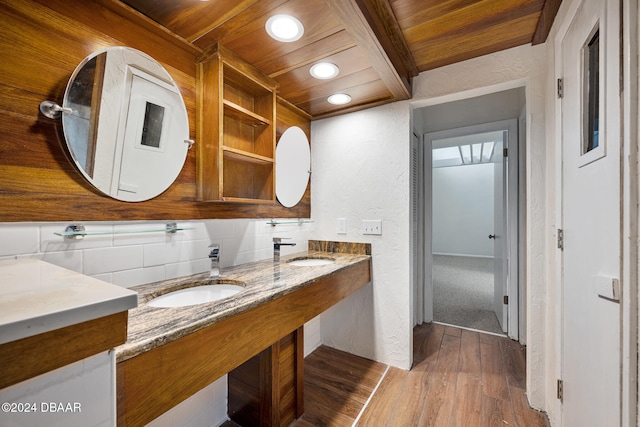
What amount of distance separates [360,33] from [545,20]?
98 cm

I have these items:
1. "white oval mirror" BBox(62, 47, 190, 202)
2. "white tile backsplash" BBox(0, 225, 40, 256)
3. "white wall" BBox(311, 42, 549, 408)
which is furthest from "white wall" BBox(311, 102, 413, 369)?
"white tile backsplash" BBox(0, 225, 40, 256)

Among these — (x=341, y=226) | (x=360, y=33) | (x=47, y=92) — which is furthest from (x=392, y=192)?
(x=47, y=92)

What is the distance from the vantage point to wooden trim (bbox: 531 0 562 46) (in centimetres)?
125

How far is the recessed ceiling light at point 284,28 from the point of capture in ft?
3.73

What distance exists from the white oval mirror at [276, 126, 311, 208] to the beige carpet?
6.70ft

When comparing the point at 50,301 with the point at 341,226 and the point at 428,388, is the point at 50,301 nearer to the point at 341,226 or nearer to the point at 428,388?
the point at 341,226

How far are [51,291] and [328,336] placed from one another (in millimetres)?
2049

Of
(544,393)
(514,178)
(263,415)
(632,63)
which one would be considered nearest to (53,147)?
(263,415)

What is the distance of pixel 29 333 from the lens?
1.25ft

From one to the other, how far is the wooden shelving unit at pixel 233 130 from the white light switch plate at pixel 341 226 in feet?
2.27

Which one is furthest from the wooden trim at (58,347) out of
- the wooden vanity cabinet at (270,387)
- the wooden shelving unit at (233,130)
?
the wooden vanity cabinet at (270,387)

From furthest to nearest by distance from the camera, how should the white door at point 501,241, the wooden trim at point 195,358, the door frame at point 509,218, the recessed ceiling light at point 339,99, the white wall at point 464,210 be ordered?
1. the white wall at point 464,210
2. the white door at point 501,241
3. the door frame at point 509,218
4. the recessed ceiling light at point 339,99
5. the wooden trim at point 195,358

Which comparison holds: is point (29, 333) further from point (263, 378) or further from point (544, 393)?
point (544, 393)

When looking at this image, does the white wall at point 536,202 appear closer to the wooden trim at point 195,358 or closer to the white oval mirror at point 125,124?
the wooden trim at point 195,358
